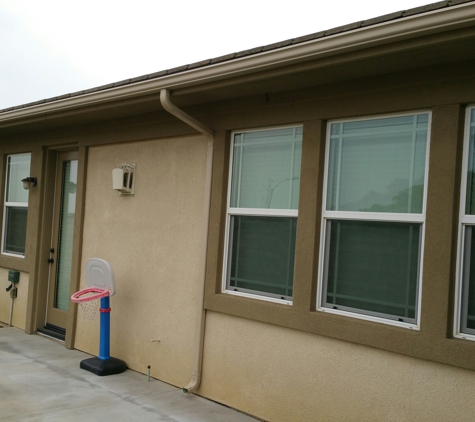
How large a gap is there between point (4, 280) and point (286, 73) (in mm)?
6042

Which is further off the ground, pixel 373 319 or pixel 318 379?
pixel 373 319

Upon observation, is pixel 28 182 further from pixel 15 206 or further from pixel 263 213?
pixel 263 213

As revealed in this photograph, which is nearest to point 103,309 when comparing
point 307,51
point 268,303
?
point 268,303

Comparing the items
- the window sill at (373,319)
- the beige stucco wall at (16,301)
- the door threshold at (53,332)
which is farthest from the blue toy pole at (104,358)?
the window sill at (373,319)

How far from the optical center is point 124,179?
5934mm

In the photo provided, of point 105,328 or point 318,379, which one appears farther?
point 105,328

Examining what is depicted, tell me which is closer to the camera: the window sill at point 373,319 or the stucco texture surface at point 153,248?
the window sill at point 373,319

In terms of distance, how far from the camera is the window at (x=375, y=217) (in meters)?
3.73

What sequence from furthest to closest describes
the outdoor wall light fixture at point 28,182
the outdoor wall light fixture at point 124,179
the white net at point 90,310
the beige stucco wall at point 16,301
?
the beige stucco wall at point 16,301
the outdoor wall light fixture at point 28,182
the white net at point 90,310
the outdoor wall light fixture at point 124,179

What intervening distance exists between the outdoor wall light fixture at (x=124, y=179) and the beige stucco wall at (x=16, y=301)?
2.58 metres

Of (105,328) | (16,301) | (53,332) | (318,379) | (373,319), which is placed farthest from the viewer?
(16,301)

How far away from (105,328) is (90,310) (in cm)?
96

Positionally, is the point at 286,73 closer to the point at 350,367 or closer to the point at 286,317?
the point at 286,317

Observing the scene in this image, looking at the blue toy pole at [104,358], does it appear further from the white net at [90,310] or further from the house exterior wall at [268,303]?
the white net at [90,310]
